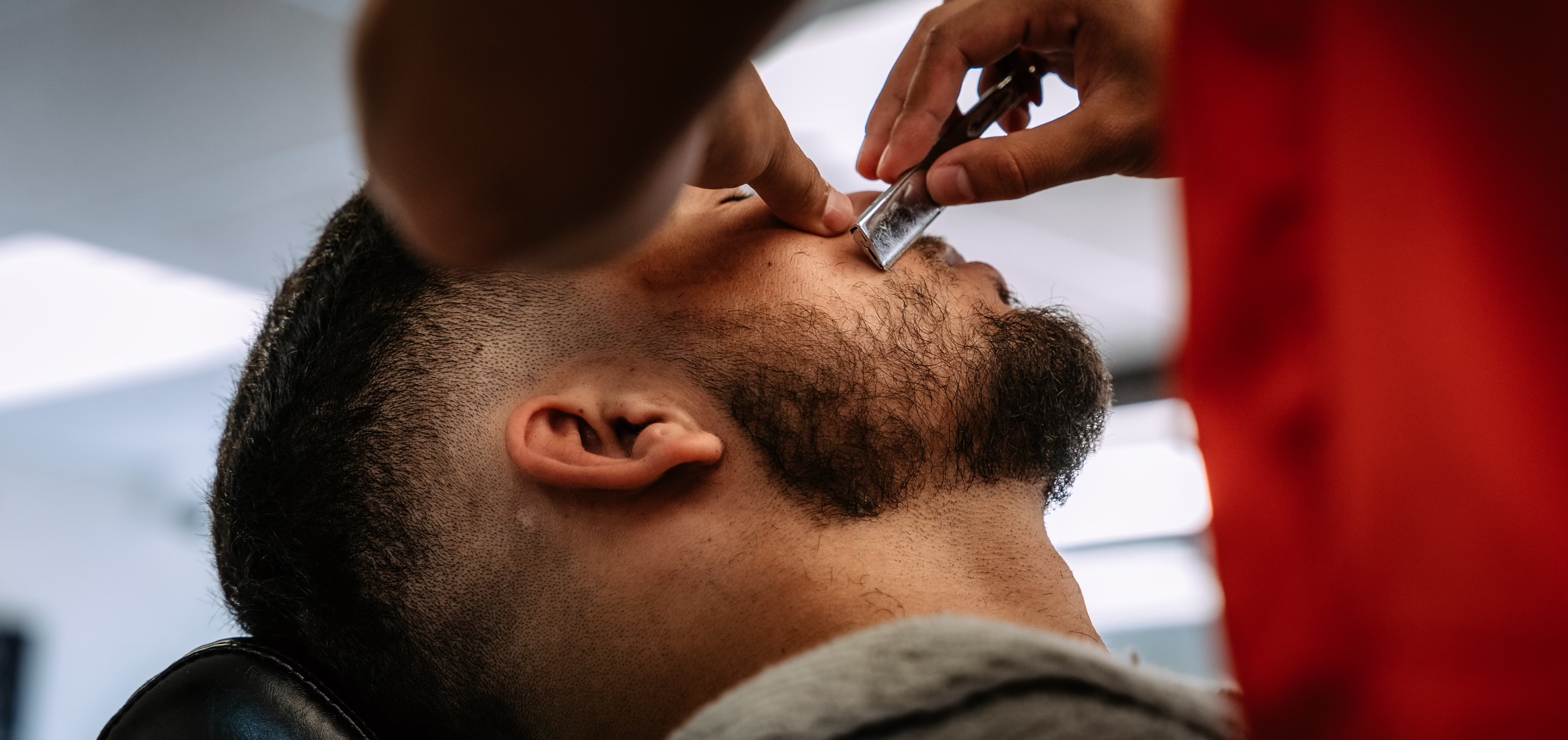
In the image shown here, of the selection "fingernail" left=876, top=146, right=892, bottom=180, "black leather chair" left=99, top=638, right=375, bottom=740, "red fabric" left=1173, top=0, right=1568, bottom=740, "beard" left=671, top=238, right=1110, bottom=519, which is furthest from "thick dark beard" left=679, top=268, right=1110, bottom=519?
"red fabric" left=1173, top=0, right=1568, bottom=740

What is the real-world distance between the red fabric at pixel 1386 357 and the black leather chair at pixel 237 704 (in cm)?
86

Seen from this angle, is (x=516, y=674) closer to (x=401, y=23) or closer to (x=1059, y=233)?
(x=401, y=23)

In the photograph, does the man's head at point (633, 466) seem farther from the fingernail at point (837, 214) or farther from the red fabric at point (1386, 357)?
the red fabric at point (1386, 357)

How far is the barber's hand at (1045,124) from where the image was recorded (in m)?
1.11

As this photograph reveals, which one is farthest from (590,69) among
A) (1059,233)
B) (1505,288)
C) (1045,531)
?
(1059,233)

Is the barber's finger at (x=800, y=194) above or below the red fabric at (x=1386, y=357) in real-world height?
below

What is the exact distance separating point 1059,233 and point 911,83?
8.01 ft

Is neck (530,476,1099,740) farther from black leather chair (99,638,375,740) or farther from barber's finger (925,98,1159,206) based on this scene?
barber's finger (925,98,1159,206)

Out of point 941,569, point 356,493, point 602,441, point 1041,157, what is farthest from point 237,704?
point 1041,157

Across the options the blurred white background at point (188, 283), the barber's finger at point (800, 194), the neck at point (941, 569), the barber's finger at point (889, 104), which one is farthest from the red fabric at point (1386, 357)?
the barber's finger at point (889, 104)

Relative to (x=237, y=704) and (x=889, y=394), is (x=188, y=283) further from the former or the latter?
(x=889, y=394)

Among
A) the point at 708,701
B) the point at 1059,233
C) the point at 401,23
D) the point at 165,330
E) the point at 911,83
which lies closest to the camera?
the point at 401,23

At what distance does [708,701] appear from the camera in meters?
1.10

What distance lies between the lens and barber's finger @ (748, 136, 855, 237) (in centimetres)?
99
